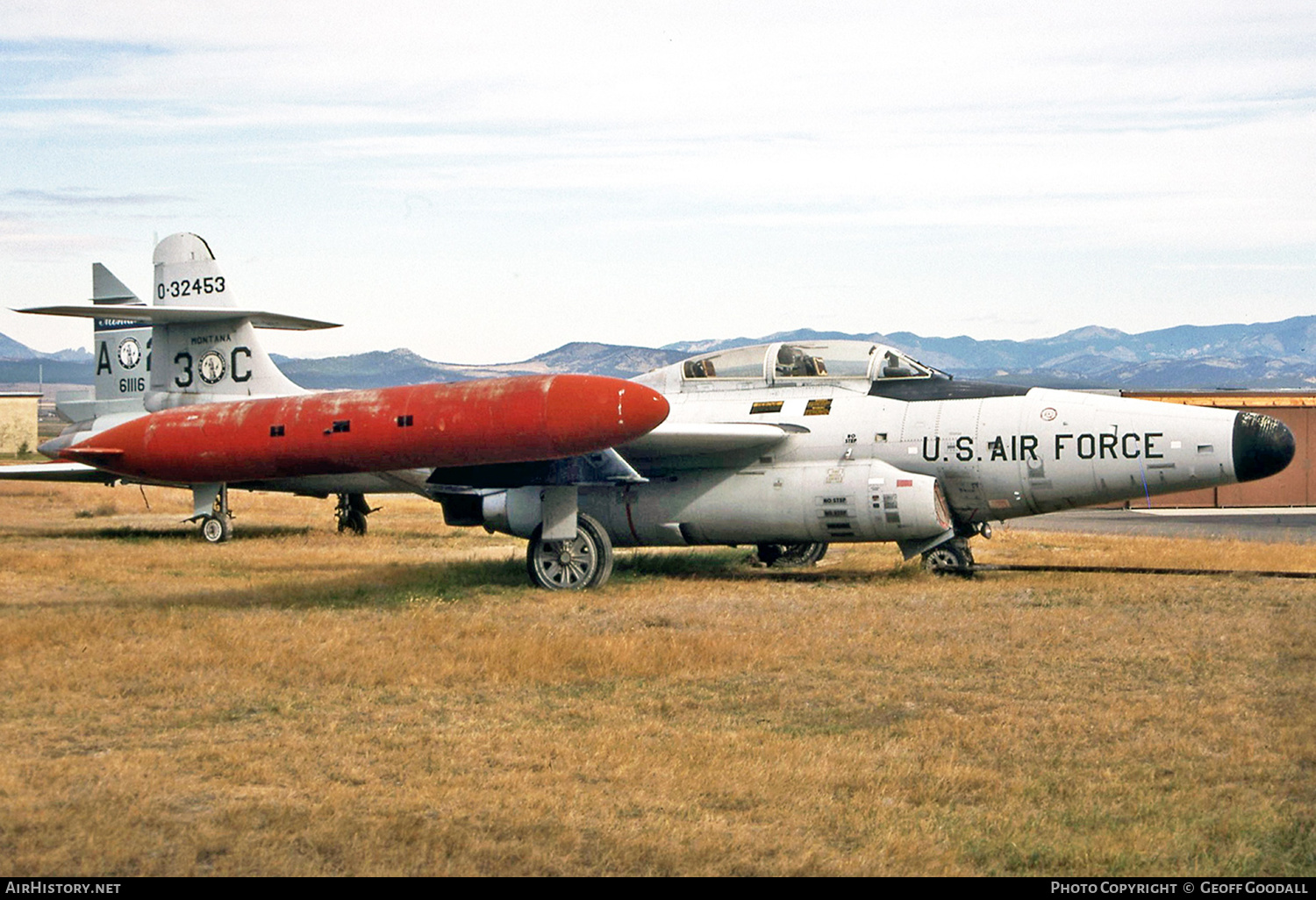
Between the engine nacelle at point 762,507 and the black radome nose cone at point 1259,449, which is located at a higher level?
the black radome nose cone at point 1259,449

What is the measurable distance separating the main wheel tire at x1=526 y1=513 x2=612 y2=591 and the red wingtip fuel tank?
2.65 m

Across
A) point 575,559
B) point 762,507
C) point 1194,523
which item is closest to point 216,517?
point 575,559

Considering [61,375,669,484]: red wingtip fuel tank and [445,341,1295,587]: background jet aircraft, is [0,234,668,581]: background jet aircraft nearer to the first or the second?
[61,375,669,484]: red wingtip fuel tank

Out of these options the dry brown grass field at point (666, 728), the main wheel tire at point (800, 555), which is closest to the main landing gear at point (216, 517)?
the dry brown grass field at point (666, 728)

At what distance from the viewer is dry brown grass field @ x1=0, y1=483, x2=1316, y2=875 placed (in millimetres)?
6395

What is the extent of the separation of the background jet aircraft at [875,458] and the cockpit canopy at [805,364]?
22 millimetres

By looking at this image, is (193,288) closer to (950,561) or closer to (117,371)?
(117,371)

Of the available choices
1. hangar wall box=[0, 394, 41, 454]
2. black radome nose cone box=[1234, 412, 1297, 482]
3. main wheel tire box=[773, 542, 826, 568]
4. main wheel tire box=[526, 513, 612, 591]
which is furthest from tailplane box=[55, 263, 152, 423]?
hangar wall box=[0, 394, 41, 454]

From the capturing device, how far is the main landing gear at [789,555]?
1961 cm

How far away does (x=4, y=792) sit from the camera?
7.24 m

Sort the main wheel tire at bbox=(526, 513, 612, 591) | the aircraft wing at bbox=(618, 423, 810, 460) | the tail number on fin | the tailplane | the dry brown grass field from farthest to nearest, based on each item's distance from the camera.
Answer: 1. the tailplane
2. the tail number on fin
3. the main wheel tire at bbox=(526, 513, 612, 591)
4. the aircraft wing at bbox=(618, 423, 810, 460)
5. the dry brown grass field

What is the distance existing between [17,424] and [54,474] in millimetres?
61666

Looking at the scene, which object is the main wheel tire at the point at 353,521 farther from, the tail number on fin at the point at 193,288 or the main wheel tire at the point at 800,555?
the main wheel tire at the point at 800,555

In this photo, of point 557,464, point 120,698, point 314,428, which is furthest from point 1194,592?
point 120,698
